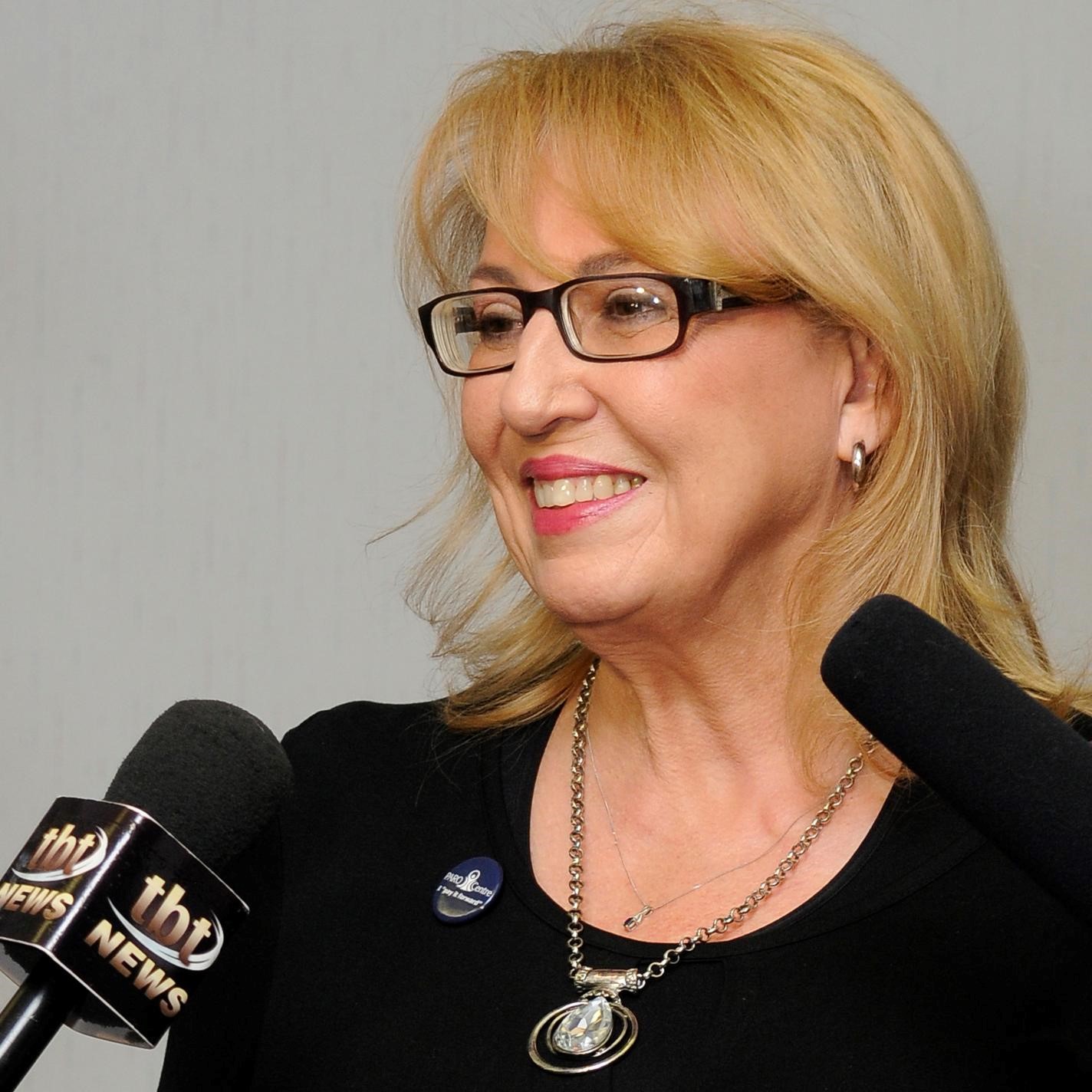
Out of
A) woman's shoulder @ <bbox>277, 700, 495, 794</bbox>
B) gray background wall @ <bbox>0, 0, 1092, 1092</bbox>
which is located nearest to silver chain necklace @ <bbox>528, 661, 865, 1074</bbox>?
woman's shoulder @ <bbox>277, 700, 495, 794</bbox>

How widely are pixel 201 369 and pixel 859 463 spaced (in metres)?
1.14

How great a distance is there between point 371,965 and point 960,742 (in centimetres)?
84

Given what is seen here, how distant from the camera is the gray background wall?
2.47m

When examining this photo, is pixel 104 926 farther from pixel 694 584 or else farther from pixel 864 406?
pixel 864 406

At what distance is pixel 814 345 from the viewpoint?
5.29 feet

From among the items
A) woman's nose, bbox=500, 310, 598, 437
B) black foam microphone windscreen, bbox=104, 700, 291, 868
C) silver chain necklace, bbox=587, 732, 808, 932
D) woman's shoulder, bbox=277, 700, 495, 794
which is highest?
woman's nose, bbox=500, 310, 598, 437

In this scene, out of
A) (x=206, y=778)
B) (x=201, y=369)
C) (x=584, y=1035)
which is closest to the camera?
(x=206, y=778)

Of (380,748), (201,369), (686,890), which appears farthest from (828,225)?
(201,369)

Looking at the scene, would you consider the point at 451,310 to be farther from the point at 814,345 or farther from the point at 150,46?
the point at 150,46

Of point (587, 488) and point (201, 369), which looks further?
point (201, 369)

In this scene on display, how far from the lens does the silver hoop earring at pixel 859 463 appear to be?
1663 mm

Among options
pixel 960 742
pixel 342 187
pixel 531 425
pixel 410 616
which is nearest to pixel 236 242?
pixel 342 187

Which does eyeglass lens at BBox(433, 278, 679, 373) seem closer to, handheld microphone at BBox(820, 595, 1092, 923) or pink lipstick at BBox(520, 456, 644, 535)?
pink lipstick at BBox(520, 456, 644, 535)

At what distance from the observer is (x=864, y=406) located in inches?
65.8
